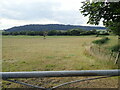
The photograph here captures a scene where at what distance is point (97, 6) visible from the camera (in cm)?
586

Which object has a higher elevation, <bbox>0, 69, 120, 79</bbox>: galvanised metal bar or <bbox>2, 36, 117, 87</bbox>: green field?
<bbox>0, 69, 120, 79</bbox>: galvanised metal bar

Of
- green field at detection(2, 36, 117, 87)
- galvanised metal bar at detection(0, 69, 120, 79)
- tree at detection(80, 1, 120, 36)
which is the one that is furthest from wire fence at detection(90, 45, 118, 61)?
galvanised metal bar at detection(0, 69, 120, 79)

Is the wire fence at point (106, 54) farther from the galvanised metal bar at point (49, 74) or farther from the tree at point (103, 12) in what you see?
the galvanised metal bar at point (49, 74)

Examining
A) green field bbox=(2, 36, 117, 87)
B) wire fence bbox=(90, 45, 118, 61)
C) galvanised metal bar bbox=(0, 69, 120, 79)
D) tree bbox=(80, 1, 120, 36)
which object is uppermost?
tree bbox=(80, 1, 120, 36)

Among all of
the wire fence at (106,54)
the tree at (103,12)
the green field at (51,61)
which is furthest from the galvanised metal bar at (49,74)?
the wire fence at (106,54)

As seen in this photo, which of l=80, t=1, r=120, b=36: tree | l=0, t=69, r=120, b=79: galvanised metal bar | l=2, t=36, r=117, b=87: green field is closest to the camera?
l=0, t=69, r=120, b=79: galvanised metal bar

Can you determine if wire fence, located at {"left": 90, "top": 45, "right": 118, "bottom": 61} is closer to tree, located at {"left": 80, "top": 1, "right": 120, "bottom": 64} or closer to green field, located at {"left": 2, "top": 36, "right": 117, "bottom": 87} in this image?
green field, located at {"left": 2, "top": 36, "right": 117, "bottom": 87}

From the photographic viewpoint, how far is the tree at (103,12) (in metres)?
5.64

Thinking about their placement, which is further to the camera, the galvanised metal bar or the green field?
the green field

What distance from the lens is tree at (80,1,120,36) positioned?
5643 mm

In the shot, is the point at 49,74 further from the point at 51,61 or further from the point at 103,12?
the point at 51,61

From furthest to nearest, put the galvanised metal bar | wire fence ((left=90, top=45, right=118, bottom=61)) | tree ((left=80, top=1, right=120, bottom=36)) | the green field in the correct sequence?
wire fence ((left=90, top=45, right=118, bottom=61)) < the green field < tree ((left=80, top=1, right=120, bottom=36)) < the galvanised metal bar

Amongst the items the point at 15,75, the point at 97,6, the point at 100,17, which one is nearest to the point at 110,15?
the point at 100,17

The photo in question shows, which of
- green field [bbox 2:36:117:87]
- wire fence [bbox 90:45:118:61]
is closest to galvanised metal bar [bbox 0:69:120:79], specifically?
green field [bbox 2:36:117:87]
